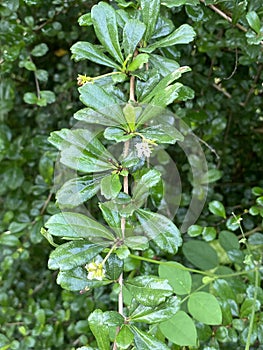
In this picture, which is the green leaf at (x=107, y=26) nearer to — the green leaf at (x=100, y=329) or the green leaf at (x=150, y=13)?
the green leaf at (x=150, y=13)

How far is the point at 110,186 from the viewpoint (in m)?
0.58

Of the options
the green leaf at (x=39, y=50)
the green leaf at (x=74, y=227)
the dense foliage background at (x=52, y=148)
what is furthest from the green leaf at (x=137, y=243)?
the green leaf at (x=39, y=50)

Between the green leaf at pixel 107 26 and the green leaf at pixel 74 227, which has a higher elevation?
the green leaf at pixel 107 26

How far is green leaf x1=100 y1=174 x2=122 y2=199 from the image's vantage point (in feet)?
1.88

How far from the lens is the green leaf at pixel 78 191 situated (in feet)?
2.02

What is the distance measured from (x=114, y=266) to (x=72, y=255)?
6 centimetres

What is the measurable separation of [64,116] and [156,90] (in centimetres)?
66

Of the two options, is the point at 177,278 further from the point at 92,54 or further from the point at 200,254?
the point at 92,54

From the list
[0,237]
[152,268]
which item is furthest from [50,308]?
[152,268]

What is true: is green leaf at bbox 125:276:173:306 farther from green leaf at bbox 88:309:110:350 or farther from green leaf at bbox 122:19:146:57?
green leaf at bbox 122:19:146:57

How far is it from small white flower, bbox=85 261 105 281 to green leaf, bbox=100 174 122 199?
0.27ft

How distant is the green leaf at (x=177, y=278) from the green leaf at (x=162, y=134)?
0.30 meters

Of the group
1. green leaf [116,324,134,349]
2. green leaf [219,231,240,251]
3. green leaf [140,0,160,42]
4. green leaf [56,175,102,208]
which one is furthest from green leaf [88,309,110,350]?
green leaf [219,231,240,251]

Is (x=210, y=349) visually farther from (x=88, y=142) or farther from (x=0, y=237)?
(x=0, y=237)
